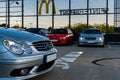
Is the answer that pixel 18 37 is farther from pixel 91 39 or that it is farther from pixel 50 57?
pixel 91 39

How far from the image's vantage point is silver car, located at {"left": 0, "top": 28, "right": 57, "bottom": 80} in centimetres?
518

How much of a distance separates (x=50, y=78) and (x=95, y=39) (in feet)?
42.5

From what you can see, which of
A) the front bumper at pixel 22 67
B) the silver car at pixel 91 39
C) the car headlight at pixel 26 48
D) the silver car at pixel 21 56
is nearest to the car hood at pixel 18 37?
the silver car at pixel 21 56

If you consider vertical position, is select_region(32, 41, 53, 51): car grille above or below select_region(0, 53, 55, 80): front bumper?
above

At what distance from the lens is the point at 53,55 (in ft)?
20.9

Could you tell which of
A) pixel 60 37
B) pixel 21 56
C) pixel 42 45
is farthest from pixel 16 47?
pixel 60 37

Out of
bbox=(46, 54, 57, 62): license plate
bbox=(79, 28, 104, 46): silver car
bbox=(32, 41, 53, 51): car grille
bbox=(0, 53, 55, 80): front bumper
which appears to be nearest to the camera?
bbox=(0, 53, 55, 80): front bumper

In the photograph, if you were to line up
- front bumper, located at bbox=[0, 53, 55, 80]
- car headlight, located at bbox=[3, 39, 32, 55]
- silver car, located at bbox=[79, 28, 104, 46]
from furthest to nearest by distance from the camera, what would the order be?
silver car, located at bbox=[79, 28, 104, 46] < car headlight, located at bbox=[3, 39, 32, 55] < front bumper, located at bbox=[0, 53, 55, 80]

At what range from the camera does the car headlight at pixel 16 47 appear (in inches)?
210

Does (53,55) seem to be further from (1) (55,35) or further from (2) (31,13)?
(2) (31,13)

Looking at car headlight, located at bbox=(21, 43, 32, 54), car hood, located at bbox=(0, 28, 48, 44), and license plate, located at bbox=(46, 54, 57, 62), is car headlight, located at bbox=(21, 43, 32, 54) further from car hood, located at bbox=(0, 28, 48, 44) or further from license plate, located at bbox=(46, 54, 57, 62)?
license plate, located at bbox=(46, 54, 57, 62)

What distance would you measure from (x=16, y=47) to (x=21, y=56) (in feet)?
0.63

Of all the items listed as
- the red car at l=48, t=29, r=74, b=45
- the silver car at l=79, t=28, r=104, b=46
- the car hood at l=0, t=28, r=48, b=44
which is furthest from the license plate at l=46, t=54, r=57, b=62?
the red car at l=48, t=29, r=74, b=45

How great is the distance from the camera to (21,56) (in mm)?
5332
